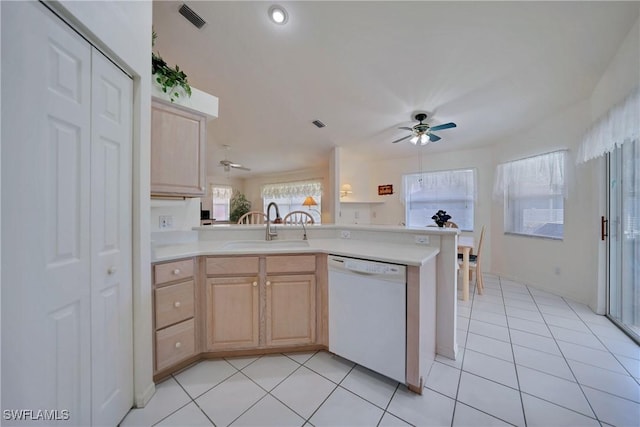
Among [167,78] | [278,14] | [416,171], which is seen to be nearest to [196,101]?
[167,78]

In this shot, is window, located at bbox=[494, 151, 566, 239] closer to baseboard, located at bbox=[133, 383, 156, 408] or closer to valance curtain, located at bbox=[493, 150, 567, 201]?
valance curtain, located at bbox=[493, 150, 567, 201]

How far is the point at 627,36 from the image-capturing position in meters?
1.80

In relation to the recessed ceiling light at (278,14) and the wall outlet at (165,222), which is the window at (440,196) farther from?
the wall outlet at (165,222)

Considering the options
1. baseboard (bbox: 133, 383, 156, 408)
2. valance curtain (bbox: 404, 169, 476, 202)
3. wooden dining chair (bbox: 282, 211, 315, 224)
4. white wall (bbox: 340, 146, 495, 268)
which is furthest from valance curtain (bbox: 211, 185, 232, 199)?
baseboard (bbox: 133, 383, 156, 408)

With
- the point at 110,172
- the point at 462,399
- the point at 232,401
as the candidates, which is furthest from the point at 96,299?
the point at 462,399

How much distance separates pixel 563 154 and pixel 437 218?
236 centimetres

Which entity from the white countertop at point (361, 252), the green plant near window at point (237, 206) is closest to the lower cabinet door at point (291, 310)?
the white countertop at point (361, 252)

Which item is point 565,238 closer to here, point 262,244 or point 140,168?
point 262,244

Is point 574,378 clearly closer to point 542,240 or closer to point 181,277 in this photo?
point 542,240

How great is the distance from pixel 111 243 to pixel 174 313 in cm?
66

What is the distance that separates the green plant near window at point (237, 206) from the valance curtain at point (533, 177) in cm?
661

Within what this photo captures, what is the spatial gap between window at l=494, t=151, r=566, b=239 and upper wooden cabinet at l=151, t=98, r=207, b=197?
448cm

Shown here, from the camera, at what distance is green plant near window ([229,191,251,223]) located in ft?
23.7

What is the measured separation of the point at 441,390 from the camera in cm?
141
